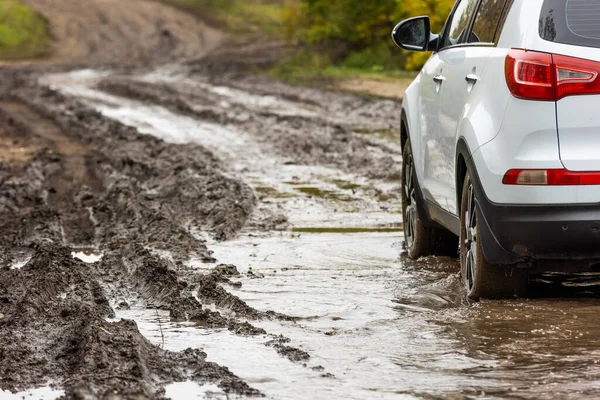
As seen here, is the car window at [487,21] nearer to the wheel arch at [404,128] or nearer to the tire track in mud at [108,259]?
the wheel arch at [404,128]

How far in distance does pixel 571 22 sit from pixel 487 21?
33.0 inches

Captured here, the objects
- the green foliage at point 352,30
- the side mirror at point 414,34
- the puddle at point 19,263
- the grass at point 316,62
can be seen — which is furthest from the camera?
the green foliage at point 352,30

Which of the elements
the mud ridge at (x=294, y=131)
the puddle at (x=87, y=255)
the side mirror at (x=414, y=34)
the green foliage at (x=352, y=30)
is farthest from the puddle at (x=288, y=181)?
the green foliage at (x=352, y=30)

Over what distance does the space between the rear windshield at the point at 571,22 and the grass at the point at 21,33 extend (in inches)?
1794

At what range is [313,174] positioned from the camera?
1353 cm

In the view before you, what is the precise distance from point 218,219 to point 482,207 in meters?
4.48

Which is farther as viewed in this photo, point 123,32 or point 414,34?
point 123,32

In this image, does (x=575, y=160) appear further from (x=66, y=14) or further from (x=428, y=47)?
(x=66, y=14)

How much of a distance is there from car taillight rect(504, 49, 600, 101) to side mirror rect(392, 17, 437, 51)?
6.71ft

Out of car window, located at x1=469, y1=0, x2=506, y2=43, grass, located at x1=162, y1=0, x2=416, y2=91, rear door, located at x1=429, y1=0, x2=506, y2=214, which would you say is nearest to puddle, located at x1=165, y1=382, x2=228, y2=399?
rear door, located at x1=429, y1=0, x2=506, y2=214

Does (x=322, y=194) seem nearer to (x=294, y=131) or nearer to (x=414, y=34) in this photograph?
(x=414, y=34)

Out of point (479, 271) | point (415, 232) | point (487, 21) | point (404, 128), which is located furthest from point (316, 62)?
point (479, 271)

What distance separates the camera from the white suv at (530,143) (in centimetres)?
549

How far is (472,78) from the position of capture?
6109 mm
